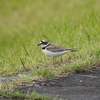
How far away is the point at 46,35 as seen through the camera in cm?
1228

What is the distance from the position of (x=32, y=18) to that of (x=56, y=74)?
10.4 m

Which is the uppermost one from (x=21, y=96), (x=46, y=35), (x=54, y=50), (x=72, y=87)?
(x=46, y=35)

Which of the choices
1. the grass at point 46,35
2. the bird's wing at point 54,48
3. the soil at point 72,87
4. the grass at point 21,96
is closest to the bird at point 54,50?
the bird's wing at point 54,48

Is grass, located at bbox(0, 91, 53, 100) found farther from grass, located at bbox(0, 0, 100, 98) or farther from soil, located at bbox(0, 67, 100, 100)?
grass, located at bbox(0, 0, 100, 98)

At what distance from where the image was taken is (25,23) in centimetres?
1792

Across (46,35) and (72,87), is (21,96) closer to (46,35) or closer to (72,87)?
(72,87)

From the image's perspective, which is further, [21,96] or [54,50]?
[54,50]

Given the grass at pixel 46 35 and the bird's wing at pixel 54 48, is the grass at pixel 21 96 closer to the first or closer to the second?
the grass at pixel 46 35

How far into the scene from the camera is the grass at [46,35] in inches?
344

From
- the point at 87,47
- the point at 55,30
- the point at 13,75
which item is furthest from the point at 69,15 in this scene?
the point at 13,75

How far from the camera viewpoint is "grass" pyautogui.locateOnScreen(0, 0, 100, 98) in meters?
8.73

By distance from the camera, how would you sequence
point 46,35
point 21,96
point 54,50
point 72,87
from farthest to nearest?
1. point 46,35
2. point 54,50
3. point 72,87
4. point 21,96

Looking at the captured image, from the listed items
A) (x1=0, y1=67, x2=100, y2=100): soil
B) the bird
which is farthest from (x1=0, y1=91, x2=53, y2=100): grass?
the bird

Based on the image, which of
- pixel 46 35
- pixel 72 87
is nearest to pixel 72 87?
pixel 72 87
